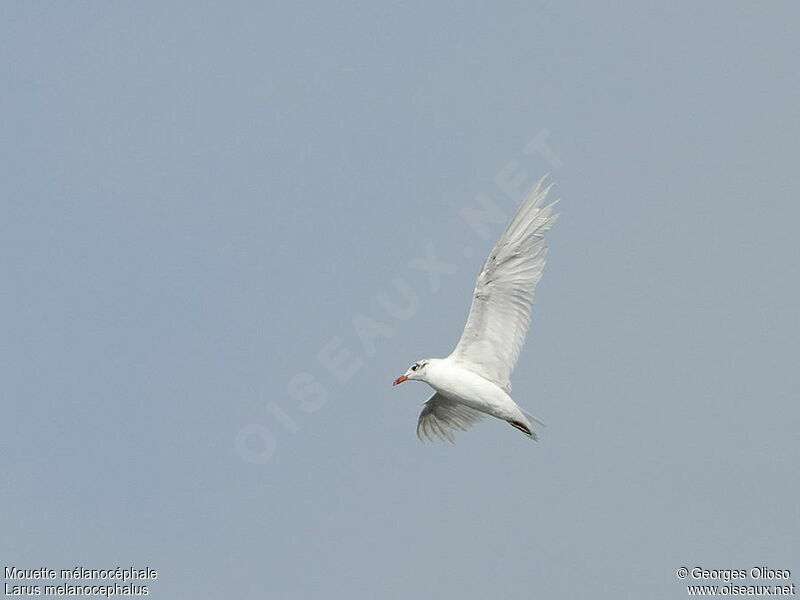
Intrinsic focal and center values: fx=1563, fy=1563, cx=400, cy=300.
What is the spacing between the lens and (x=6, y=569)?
155 feet

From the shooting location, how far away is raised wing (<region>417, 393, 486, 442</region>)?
4900 cm

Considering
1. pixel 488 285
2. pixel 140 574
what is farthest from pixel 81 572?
pixel 488 285

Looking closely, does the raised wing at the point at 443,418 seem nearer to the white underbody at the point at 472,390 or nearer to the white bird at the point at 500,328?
the white bird at the point at 500,328

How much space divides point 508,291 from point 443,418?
6.62 m

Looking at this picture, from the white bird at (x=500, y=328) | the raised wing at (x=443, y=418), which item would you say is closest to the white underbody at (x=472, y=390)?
the white bird at (x=500, y=328)

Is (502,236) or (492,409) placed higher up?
(502,236)

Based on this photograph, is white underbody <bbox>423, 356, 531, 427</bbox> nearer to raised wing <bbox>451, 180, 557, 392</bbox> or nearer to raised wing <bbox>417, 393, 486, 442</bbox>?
raised wing <bbox>451, 180, 557, 392</bbox>

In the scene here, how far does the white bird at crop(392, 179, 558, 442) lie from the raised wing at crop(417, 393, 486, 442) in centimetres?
206

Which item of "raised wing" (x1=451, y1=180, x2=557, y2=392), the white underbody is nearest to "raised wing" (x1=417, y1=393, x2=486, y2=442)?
the white underbody

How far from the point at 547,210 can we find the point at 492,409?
19.7 ft

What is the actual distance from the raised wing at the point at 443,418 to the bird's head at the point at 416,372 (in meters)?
2.06

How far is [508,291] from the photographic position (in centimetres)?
4434

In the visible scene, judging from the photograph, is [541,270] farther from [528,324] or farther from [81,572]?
[81,572]

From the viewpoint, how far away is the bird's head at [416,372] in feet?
152
